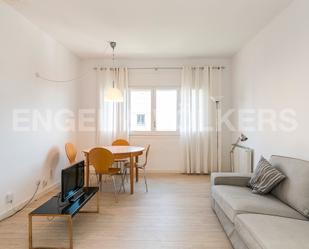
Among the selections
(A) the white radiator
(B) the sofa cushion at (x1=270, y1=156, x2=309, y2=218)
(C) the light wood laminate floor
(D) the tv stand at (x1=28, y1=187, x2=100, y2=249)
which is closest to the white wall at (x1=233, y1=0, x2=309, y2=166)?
(A) the white radiator

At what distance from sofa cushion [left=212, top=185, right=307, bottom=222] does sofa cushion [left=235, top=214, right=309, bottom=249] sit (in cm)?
11

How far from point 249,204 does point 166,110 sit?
11.8 ft

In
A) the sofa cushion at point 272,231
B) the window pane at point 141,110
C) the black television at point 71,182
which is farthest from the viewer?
the window pane at point 141,110

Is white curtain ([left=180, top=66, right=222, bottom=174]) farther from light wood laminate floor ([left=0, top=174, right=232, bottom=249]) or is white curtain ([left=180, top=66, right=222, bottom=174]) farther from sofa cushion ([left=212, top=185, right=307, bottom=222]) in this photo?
sofa cushion ([left=212, top=185, right=307, bottom=222])

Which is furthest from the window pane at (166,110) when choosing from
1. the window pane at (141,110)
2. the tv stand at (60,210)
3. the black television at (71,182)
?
the tv stand at (60,210)

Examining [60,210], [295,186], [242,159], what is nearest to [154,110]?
[242,159]

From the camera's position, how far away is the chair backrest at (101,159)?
12.3 ft

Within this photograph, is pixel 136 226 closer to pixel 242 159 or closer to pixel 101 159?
pixel 101 159

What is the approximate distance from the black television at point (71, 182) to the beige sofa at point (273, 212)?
1.73m

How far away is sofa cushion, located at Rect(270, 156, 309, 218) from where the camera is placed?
215 centimetres

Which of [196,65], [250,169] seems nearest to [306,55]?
[250,169]

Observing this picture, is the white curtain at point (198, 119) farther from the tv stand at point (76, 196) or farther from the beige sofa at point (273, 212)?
the tv stand at point (76, 196)

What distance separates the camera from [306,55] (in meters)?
2.62

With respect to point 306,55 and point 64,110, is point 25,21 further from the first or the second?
point 306,55
